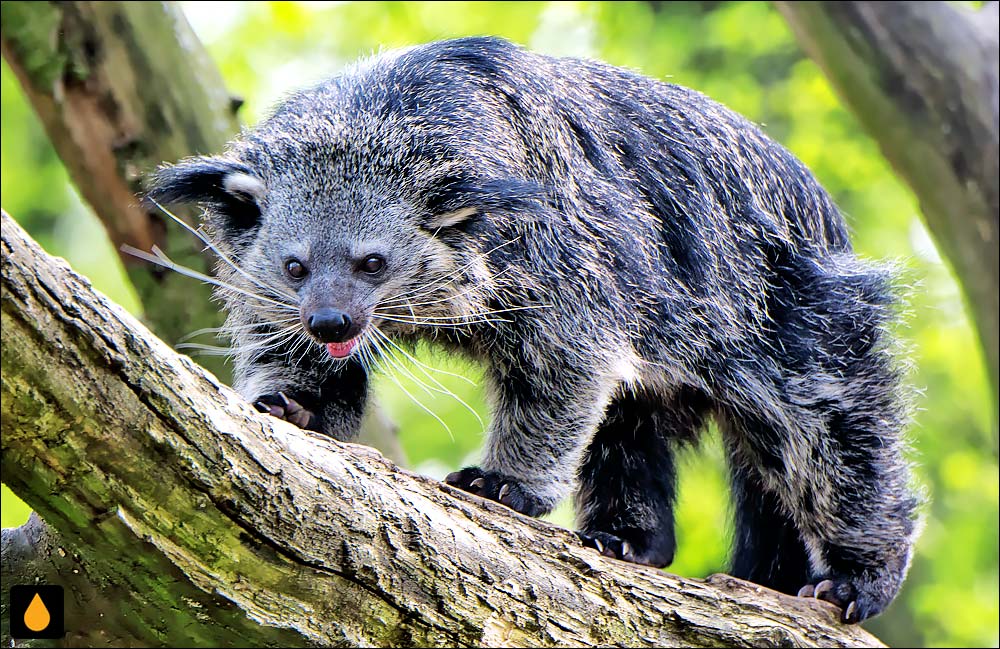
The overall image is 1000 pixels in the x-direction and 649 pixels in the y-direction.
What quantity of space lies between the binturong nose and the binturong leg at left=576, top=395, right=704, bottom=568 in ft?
5.43

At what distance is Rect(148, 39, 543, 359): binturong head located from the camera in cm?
401

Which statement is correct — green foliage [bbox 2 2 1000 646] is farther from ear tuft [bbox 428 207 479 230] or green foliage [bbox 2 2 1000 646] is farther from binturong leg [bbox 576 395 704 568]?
ear tuft [bbox 428 207 479 230]

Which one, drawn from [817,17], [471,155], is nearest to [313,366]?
[471,155]

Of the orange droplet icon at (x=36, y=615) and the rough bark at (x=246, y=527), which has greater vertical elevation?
the rough bark at (x=246, y=527)

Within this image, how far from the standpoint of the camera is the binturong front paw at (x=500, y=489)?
411 cm

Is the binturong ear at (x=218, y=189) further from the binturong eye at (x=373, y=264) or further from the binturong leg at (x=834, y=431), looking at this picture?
the binturong leg at (x=834, y=431)

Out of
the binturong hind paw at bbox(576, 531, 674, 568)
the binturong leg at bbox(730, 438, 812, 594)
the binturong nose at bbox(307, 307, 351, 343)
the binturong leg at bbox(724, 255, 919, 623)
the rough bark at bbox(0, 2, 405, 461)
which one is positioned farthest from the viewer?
the rough bark at bbox(0, 2, 405, 461)

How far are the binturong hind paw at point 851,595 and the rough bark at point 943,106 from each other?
1.78 meters

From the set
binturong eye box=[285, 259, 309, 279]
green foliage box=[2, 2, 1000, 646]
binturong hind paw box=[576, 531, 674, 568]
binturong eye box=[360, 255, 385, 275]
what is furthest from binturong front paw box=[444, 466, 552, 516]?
green foliage box=[2, 2, 1000, 646]

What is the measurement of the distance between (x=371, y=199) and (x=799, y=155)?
598 cm

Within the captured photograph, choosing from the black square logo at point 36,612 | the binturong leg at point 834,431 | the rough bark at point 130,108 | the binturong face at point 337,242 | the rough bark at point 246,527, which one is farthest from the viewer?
the rough bark at point 130,108

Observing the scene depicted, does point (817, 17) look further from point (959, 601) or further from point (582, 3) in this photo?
point (959, 601)

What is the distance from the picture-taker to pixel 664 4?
9.88 metres

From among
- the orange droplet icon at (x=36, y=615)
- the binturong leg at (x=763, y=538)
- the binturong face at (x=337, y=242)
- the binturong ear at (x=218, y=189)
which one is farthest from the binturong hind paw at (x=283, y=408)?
the binturong leg at (x=763, y=538)
